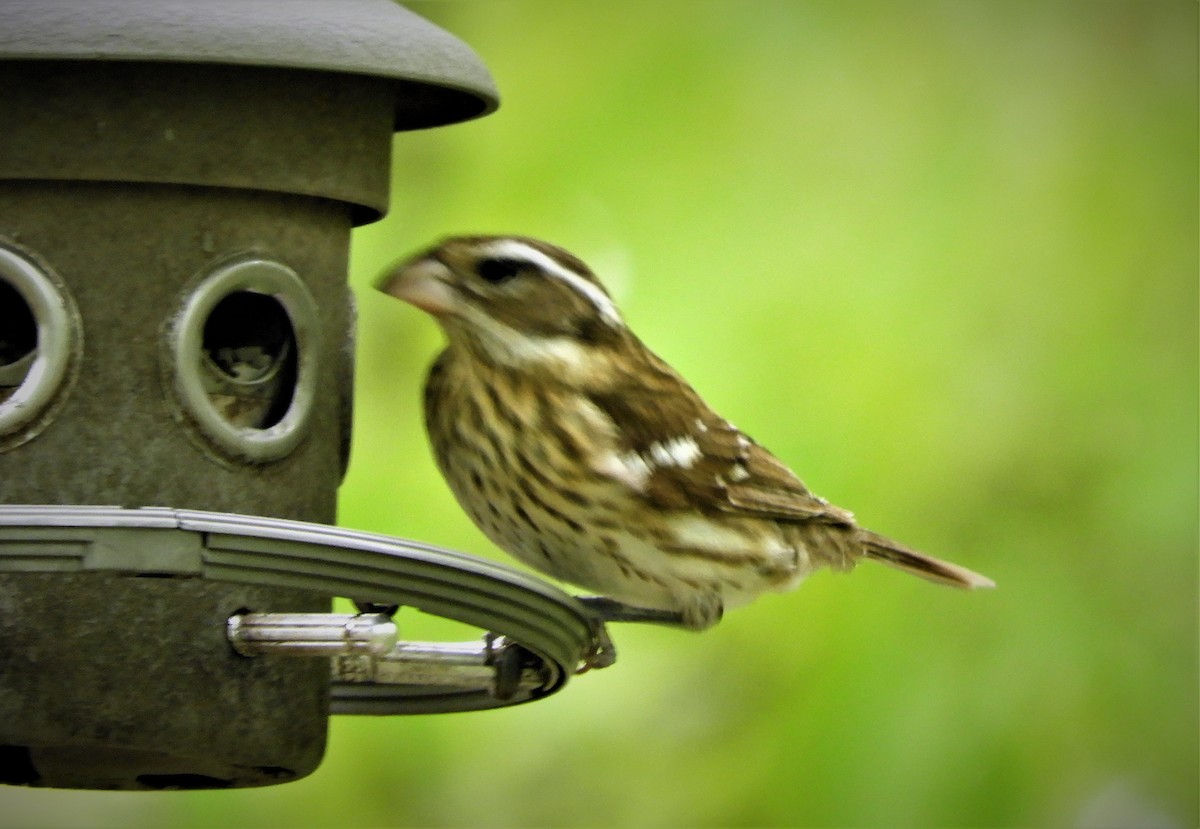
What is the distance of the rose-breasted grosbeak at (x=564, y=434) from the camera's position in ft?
10.7

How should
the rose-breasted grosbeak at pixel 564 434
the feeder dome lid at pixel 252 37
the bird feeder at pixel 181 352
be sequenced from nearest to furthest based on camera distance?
1. the feeder dome lid at pixel 252 37
2. the bird feeder at pixel 181 352
3. the rose-breasted grosbeak at pixel 564 434

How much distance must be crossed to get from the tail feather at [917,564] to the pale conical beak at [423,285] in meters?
1.21

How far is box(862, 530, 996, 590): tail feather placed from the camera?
4.06 m

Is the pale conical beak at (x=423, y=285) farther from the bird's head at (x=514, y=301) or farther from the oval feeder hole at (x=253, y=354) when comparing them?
the oval feeder hole at (x=253, y=354)

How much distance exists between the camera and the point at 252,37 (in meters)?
2.81

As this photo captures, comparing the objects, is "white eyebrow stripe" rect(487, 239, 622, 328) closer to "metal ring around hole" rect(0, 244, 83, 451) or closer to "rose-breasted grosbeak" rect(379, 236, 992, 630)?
"rose-breasted grosbeak" rect(379, 236, 992, 630)

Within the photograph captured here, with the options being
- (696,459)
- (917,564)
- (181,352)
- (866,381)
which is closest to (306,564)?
(181,352)

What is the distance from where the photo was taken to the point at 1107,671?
4977 millimetres

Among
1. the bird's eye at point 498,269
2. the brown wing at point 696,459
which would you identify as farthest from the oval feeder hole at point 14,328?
the brown wing at point 696,459

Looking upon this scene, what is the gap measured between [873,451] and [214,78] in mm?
2280

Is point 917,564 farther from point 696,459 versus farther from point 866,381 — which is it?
point 866,381

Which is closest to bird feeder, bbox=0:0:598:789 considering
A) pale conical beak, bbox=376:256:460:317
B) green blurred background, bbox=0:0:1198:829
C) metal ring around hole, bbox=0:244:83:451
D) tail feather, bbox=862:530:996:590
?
metal ring around hole, bbox=0:244:83:451

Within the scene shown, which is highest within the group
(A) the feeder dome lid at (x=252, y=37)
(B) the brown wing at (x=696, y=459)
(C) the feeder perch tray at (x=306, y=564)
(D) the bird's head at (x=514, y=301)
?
(A) the feeder dome lid at (x=252, y=37)

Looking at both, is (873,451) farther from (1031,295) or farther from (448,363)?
(448,363)
